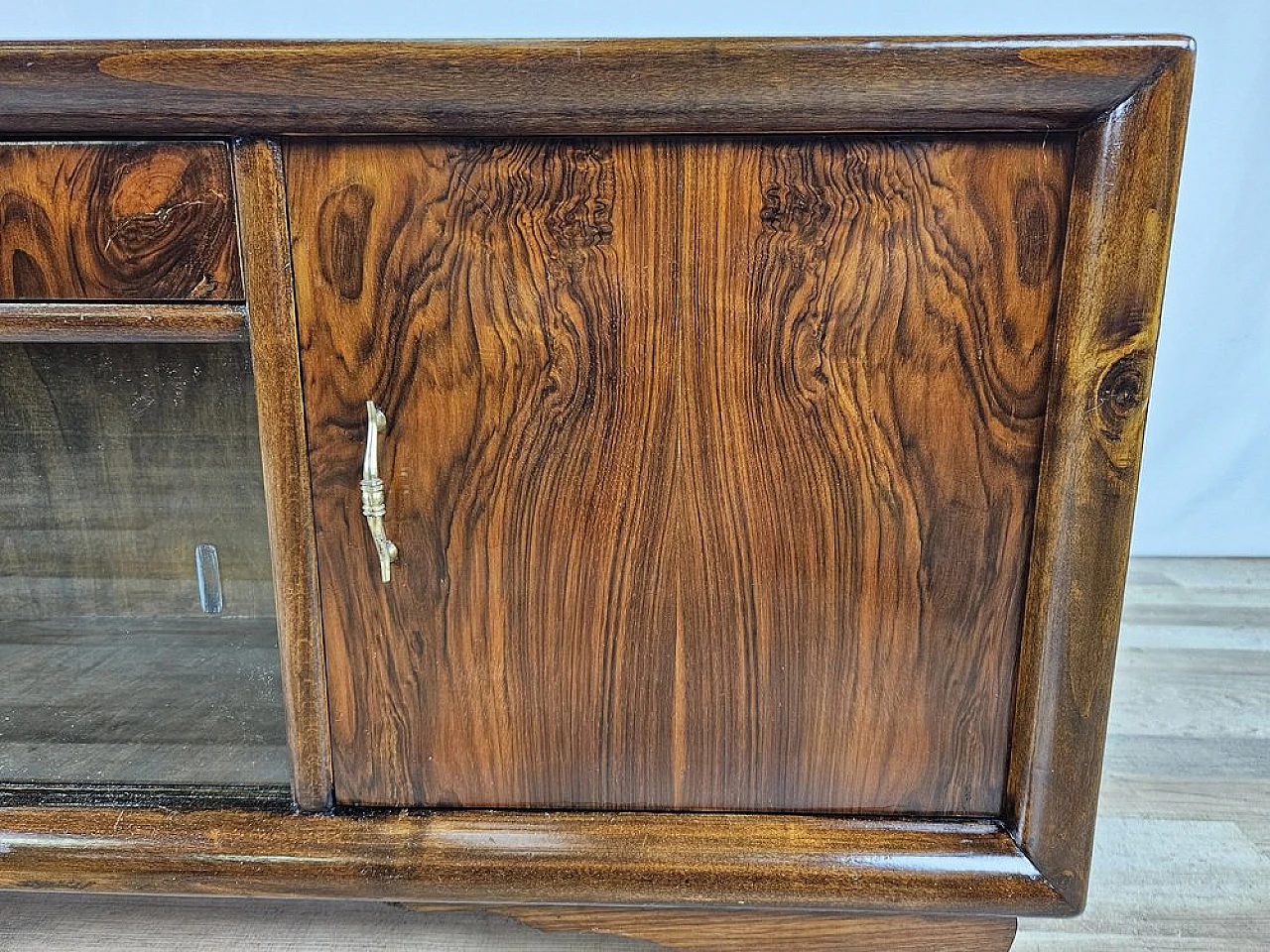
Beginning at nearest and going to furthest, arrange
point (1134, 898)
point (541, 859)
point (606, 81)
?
point (606, 81) → point (541, 859) → point (1134, 898)

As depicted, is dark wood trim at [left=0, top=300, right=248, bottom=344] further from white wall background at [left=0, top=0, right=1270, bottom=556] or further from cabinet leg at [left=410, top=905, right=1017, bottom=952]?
white wall background at [left=0, top=0, right=1270, bottom=556]

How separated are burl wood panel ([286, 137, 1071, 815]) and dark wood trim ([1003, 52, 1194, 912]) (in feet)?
0.04

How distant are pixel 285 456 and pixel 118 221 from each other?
137mm

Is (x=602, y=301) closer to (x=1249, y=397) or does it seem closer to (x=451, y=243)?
(x=451, y=243)

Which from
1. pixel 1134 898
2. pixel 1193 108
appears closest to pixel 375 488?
pixel 1134 898

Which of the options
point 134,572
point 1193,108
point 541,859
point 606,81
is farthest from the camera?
point 1193,108

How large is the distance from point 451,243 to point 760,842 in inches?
14.2

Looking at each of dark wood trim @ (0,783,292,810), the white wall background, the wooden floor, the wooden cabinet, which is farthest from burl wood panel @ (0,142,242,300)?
the white wall background

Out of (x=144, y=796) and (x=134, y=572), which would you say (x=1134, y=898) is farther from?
(x=134, y=572)

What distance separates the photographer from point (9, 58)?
43 centimetres

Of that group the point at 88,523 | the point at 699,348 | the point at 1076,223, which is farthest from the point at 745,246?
the point at 88,523

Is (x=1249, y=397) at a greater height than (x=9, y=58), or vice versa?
(x=9, y=58)

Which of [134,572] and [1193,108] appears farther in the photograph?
[1193,108]

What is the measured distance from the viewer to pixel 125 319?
475 mm
